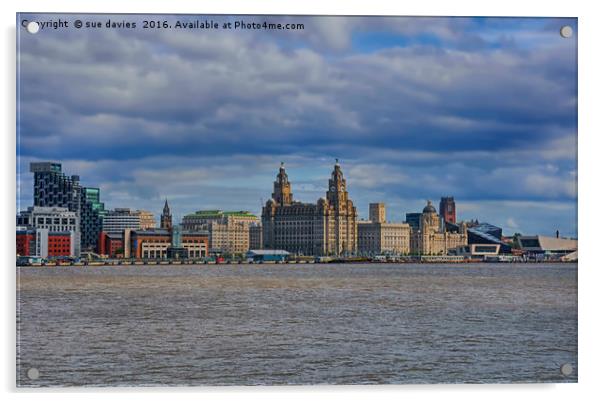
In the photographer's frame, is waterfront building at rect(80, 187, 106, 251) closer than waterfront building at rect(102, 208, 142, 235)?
Yes

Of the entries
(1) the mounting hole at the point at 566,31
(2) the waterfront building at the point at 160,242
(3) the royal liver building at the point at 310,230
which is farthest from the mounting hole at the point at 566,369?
(3) the royal liver building at the point at 310,230

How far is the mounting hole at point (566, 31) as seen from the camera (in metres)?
8.80

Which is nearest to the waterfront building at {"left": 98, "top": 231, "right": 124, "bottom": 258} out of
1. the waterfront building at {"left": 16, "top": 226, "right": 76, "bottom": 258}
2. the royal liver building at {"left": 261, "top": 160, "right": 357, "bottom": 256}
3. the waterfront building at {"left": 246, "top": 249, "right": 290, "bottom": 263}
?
the waterfront building at {"left": 16, "top": 226, "right": 76, "bottom": 258}

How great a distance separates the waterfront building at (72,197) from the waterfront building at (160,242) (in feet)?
6.82

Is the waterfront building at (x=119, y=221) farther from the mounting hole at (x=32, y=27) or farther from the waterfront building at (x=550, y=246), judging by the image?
the mounting hole at (x=32, y=27)

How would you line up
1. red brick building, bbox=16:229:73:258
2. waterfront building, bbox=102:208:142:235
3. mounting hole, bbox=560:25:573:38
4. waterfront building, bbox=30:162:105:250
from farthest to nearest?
waterfront building, bbox=102:208:142:235 < waterfront building, bbox=30:162:105:250 < red brick building, bbox=16:229:73:258 < mounting hole, bbox=560:25:573:38

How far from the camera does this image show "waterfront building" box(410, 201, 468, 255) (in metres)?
25.3

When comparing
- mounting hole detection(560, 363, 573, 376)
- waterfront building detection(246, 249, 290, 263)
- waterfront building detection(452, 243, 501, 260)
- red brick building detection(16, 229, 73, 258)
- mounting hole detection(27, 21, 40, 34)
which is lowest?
mounting hole detection(560, 363, 573, 376)

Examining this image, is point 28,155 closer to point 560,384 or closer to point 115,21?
point 115,21

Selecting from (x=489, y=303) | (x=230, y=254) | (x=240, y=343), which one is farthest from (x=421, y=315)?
(x=230, y=254)

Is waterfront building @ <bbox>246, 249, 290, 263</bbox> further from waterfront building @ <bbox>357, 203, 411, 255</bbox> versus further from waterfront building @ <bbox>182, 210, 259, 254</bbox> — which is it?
waterfront building @ <bbox>357, 203, 411, 255</bbox>

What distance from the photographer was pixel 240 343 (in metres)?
11.1

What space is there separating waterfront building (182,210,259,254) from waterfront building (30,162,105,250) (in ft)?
7.88

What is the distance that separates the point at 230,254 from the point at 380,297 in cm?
2003
